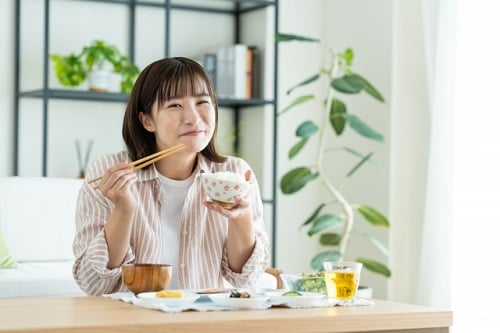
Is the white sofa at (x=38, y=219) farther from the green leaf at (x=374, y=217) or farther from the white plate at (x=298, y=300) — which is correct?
the white plate at (x=298, y=300)

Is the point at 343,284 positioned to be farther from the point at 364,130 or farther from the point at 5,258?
the point at 364,130

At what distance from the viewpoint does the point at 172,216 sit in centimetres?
241

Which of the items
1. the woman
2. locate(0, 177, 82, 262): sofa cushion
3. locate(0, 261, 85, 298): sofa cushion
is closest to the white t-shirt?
the woman

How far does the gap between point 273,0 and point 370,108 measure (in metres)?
0.76

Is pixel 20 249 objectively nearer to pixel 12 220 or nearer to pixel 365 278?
pixel 12 220

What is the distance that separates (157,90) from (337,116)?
7.49 feet

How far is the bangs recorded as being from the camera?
2.37 metres

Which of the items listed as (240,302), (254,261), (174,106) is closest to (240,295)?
(240,302)

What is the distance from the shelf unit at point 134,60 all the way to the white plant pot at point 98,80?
3 centimetres

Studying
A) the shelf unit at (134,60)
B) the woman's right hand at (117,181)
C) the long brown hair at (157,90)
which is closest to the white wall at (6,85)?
the shelf unit at (134,60)

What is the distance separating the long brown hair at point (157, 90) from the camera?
2.38 metres

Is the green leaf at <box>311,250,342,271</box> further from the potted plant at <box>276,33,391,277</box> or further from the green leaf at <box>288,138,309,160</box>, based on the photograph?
the green leaf at <box>288,138,309,160</box>

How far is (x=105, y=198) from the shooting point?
2.34 metres

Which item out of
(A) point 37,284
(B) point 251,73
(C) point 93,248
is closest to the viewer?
(C) point 93,248
